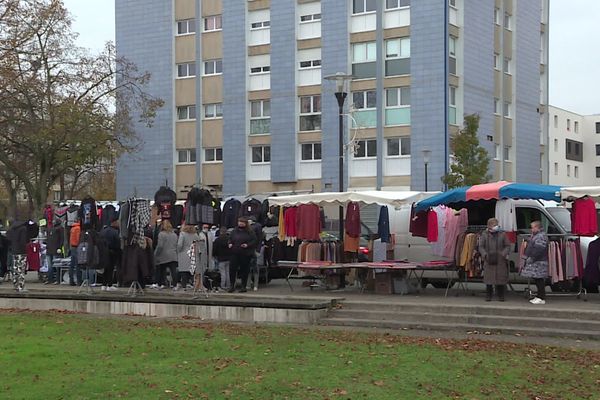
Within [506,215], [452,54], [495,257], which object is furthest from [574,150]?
[495,257]

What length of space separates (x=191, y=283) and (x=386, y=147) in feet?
84.4

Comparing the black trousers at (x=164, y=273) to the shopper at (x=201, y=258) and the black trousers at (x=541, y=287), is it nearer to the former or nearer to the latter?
the shopper at (x=201, y=258)

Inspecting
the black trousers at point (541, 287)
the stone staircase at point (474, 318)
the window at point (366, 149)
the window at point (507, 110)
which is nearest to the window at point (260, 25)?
the window at point (366, 149)

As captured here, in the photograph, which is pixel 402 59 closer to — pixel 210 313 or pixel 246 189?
pixel 246 189

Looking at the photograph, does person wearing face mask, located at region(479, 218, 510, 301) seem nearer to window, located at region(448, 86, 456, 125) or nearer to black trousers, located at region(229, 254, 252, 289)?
black trousers, located at region(229, 254, 252, 289)

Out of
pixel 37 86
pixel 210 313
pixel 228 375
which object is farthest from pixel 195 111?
pixel 228 375

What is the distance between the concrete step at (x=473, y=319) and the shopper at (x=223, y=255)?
439 cm

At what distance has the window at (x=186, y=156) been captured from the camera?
168 ft

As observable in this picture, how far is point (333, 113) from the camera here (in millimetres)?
45375

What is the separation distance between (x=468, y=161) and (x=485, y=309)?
24406 mm

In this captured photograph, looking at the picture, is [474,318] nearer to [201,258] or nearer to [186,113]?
[201,258]

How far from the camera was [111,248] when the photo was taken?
66.3ft

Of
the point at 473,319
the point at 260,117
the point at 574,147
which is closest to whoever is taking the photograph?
the point at 473,319

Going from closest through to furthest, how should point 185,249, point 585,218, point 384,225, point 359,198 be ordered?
point 585,218, point 359,198, point 384,225, point 185,249
